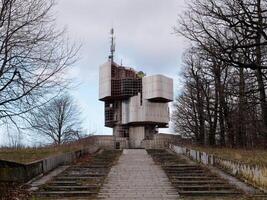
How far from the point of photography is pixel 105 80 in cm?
7250

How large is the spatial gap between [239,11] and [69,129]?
168ft

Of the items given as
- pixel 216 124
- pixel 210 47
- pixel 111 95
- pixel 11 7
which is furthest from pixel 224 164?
pixel 111 95

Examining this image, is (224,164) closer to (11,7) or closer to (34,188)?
(34,188)

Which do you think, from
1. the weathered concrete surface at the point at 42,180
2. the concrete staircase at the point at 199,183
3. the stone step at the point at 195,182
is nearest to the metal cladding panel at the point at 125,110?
the weathered concrete surface at the point at 42,180

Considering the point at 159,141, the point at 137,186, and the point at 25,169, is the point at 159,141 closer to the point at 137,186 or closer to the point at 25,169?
the point at 25,169

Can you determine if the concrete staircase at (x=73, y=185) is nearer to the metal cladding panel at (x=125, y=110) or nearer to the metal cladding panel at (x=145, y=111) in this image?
the metal cladding panel at (x=145, y=111)

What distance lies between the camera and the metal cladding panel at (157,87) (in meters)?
69.1

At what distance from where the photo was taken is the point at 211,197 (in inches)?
547

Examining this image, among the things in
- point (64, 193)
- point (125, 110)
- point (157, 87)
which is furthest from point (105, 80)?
point (64, 193)

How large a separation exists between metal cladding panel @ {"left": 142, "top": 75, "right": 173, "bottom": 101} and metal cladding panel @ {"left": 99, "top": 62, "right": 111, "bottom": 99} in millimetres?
5036

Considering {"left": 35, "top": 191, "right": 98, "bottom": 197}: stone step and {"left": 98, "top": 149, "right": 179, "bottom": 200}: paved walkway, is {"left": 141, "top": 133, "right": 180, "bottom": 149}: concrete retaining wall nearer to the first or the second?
{"left": 98, "top": 149, "right": 179, "bottom": 200}: paved walkway

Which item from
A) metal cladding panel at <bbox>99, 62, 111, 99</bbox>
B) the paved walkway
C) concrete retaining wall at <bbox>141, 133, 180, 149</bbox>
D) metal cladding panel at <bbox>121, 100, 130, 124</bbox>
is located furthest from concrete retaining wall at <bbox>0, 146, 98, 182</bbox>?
metal cladding panel at <bbox>121, 100, 130, 124</bbox>

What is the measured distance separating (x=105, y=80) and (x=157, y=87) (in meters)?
8.14

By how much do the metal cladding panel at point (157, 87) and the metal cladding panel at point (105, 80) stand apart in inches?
198
